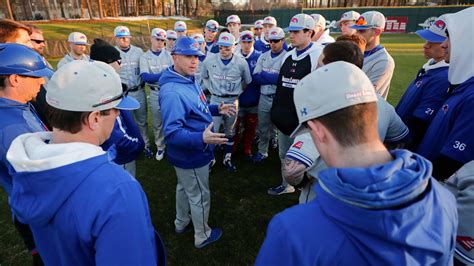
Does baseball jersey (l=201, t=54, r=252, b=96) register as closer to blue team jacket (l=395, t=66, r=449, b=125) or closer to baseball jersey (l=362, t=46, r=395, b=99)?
baseball jersey (l=362, t=46, r=395, b=99)

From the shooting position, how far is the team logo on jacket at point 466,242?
1403 millimetres

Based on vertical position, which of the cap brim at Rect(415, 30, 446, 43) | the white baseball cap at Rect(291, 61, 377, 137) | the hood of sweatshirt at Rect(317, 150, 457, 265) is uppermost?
the cap brim at Rect(415, 30, 446, 43)

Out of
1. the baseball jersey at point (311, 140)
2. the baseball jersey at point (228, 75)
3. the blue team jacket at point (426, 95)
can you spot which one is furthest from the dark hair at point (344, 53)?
the baseball jersey at point (228, 75)

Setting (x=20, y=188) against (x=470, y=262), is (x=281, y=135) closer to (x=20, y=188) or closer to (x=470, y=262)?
(x=470, y=262)

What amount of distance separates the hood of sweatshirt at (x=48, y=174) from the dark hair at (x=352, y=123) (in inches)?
43.8

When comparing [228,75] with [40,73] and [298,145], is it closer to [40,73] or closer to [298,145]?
[40,73]

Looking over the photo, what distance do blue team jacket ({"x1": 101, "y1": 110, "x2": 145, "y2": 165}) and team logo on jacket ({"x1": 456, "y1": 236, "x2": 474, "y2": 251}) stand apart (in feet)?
9.28

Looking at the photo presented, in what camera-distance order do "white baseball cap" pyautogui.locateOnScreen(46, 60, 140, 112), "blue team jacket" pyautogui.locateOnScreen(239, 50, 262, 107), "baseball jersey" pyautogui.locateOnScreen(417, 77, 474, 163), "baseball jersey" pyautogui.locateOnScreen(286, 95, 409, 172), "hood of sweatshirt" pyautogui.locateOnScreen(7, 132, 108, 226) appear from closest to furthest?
"hood of sweatshirt" pyautogui.locateOnScreen(7, 132, 108, 226)
"white baseball cap" pyautogui.locateOnScreen(46, 60, 140, 112)
"baseball jersey" pyautogui.locateOnScreen(286, 95, 409, 172)
"baseball jersey" pyautogui.locateOnScreen(417, 77, 474, 163)
"blue team jacket" pyautogui.locateOnScreen(239, 50, 262, 107)

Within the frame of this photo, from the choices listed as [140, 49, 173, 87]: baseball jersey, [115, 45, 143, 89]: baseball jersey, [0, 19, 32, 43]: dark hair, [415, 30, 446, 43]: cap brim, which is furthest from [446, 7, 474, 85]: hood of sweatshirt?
[115, 45, 143, 89]: baseball jersey

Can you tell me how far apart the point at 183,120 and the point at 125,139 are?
25.3 inches

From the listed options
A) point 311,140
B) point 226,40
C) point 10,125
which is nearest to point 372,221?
point 311,140

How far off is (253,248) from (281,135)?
2.01 m

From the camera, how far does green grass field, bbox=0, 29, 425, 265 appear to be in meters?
3.46

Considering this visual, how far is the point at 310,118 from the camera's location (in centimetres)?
119
